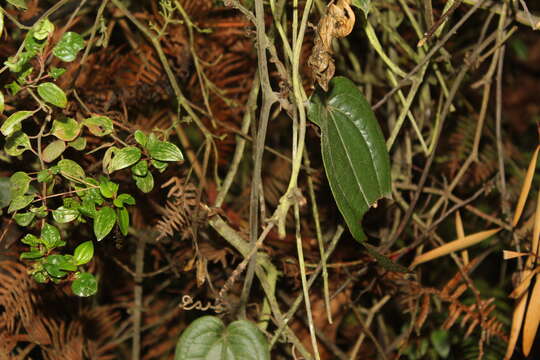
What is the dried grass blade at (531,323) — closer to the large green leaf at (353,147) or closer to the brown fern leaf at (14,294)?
the large green leaf at (353,147)

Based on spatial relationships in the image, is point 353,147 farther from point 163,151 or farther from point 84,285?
point 84,285

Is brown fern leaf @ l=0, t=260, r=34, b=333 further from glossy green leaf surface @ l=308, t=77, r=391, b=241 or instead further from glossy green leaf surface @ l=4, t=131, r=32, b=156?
glossy green leaf surface @ l=308, t=77, r=391, b=241

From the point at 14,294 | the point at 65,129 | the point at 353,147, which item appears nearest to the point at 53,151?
the point at 65,129

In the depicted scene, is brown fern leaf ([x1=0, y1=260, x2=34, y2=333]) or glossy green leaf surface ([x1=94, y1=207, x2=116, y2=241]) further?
brown fern leaf ([x1=0, y1=260, x2=34, y2=333])

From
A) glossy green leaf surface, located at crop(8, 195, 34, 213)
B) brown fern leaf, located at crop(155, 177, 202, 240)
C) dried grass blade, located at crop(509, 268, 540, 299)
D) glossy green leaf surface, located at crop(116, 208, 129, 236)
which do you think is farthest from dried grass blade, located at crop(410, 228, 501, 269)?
glossy green leaf surface, located at crop(8, 195, 34, 213)

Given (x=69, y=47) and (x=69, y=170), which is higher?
(x=69, y=47)
